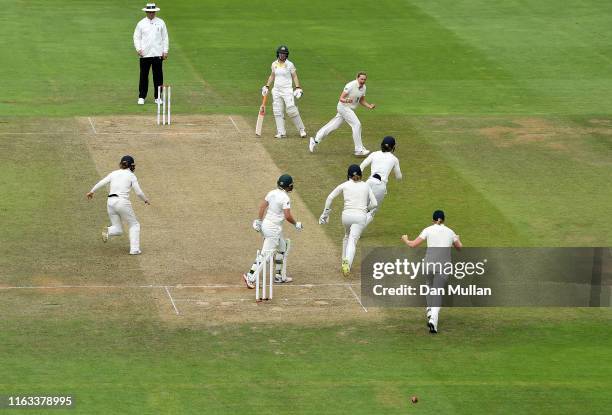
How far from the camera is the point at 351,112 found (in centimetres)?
3259

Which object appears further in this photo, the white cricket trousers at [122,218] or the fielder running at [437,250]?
the white cricket trousers at [122,218]

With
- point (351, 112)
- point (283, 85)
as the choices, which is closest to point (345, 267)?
point (351, 112)

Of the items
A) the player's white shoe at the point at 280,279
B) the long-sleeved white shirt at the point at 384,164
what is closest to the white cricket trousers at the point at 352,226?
the player's white shoe at the point at 280,279

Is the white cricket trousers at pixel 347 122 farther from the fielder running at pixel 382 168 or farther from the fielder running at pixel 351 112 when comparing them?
the fielder running at pixel 382 168

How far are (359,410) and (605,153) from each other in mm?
16013

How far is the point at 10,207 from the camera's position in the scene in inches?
1120

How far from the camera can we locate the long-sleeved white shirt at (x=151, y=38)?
36781mm

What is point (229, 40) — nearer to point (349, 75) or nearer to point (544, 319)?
point (349, 75)

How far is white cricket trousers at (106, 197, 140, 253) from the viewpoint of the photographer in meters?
25.4

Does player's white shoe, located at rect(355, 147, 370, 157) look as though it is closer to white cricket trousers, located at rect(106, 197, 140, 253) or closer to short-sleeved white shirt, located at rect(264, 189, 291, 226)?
white cricket trousers, located at rect(106, 197, 140, 253)

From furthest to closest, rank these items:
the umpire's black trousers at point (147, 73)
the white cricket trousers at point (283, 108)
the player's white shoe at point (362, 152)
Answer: the umpire's black trousers at point (147, 73)
the white cricket trousers at point (283, 108)
the player's white shoe at point (362, 152)

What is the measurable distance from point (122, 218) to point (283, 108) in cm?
944

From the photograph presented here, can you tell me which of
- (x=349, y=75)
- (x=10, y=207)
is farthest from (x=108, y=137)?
(x=349, y=75)

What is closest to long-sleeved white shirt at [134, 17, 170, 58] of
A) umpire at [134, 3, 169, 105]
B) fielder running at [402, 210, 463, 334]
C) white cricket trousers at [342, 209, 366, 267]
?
umpire at [134, 3, 169, 105]
